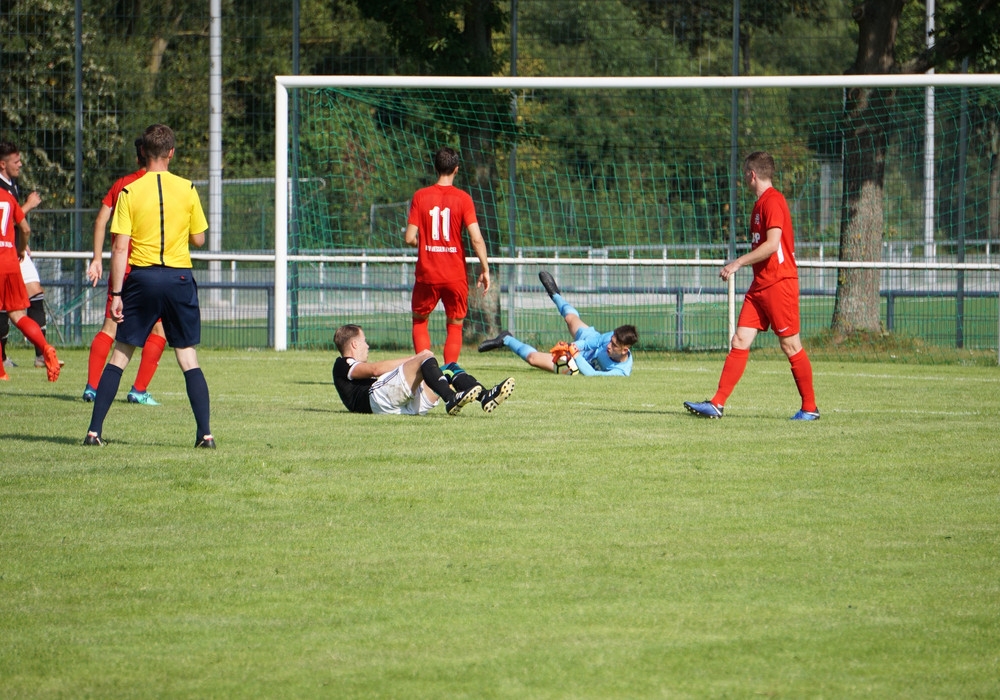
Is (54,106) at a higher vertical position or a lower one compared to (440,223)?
higher

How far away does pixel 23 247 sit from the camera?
12250 millimetres

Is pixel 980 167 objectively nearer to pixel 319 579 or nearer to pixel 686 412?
pixel 686 412

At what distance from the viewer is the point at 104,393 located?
7902 millimetres

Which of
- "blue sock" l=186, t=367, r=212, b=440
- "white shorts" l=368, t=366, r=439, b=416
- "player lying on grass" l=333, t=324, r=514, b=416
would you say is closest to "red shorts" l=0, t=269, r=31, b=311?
"player lying on grass" l=333, t=324, r=514, b=416

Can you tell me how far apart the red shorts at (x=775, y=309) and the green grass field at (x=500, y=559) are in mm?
776

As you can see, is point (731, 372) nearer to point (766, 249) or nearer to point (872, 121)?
point (766, 249)

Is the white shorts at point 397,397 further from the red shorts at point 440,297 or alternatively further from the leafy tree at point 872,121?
the leafy tree at point 872,121

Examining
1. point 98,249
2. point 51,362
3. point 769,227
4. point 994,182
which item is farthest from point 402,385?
point 994,182

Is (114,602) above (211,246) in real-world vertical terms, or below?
below

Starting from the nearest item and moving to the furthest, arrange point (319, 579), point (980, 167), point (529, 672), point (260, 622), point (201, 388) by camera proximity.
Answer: point (529, 672) < point (260, 622) < point (319, 579) < point (201, 388) < point (980, 167)

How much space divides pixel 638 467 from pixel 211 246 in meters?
13.7

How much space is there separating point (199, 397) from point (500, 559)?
3315 mm

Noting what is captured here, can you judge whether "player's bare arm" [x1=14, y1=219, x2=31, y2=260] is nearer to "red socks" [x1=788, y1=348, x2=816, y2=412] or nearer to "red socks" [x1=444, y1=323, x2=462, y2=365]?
"red socks" [x1=444, y1=323, x2=462, y2=365]

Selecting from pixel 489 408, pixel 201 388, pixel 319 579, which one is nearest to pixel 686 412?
pixel 489 408
